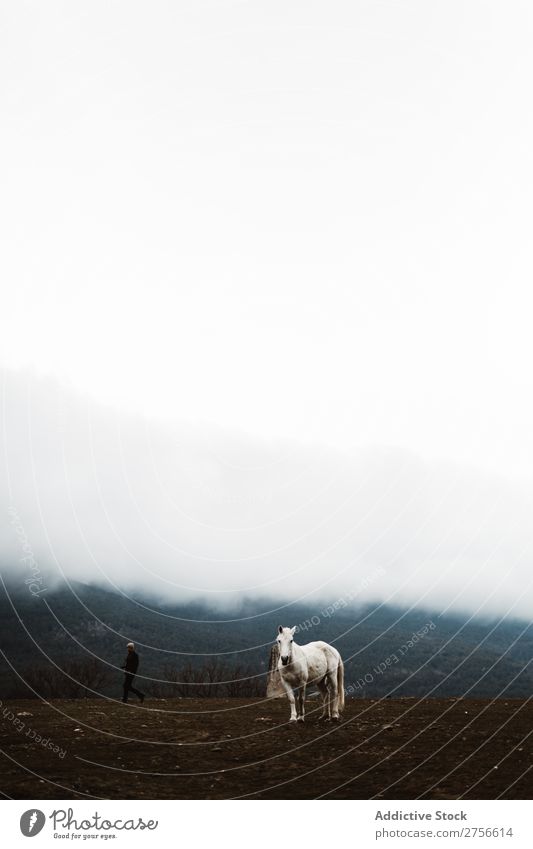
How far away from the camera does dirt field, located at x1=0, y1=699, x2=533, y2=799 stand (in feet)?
40.5

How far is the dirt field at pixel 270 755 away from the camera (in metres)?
12.4

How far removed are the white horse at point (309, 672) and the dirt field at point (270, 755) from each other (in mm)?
599

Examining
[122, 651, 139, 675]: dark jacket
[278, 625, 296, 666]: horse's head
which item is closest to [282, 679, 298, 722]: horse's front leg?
[278, 625, 296, 666]: horse's head

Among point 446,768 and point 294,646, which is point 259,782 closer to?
point 446,768

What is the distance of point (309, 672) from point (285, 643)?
1921mm

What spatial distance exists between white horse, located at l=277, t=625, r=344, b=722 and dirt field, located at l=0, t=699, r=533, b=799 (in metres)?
0.60

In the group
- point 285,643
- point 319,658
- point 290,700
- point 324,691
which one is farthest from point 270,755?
point 324,691

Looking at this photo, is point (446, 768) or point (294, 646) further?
point (294, 646)

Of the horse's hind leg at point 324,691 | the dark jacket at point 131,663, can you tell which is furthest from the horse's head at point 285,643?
the dark jacket at point 131,663

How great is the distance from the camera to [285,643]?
17.6 metres

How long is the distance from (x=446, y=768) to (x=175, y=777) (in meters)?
5.41
